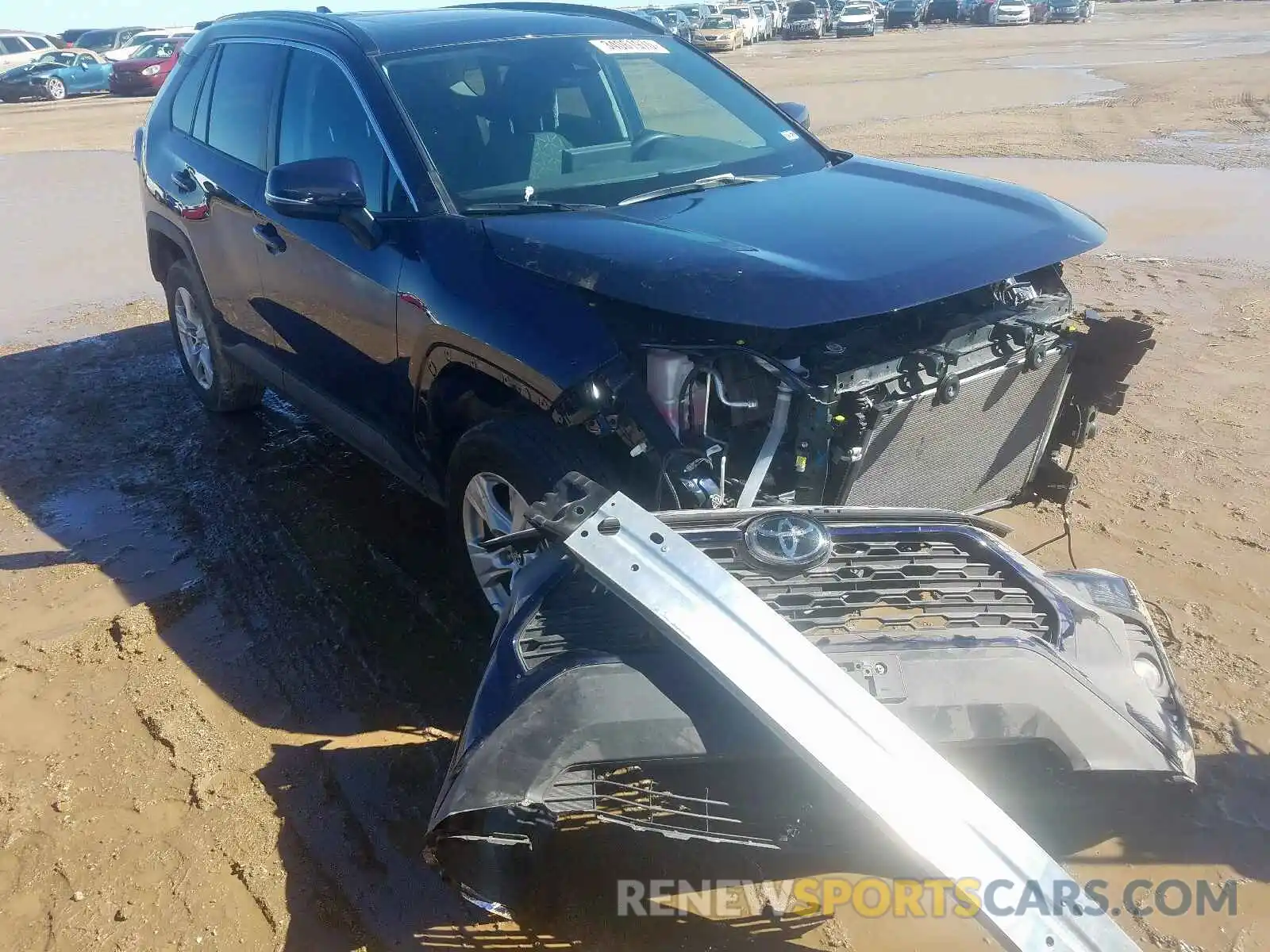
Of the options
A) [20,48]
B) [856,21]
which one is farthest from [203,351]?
[856,21]

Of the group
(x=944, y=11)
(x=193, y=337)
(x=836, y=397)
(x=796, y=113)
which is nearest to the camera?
(x=836, y=397)

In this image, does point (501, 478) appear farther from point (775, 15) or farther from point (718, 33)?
point (775, 15)

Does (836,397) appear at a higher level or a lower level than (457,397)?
higher

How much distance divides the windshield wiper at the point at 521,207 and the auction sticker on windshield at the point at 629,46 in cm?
114

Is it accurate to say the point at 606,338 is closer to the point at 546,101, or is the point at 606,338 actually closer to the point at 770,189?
the point at 770,189

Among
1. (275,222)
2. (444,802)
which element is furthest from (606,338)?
(275,222)

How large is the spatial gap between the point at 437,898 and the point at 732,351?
162cm

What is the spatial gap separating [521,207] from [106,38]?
36.8m

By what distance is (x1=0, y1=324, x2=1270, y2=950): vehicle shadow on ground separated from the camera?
2.38m

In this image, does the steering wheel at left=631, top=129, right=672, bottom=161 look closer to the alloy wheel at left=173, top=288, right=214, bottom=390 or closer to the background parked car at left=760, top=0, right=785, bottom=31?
the alloy wheel at left=173, top=288, right=214, bottom=390

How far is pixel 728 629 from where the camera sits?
1960 millimetres

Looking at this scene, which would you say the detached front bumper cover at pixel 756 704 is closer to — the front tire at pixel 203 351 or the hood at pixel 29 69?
the front tire at pixel 203 351

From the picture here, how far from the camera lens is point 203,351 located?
5.30 metres

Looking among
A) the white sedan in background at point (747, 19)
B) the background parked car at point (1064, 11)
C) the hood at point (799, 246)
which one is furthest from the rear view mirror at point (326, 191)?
the background parked car at point (1064, 11)
